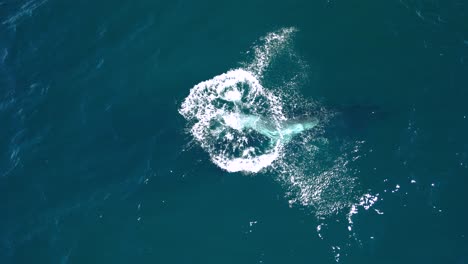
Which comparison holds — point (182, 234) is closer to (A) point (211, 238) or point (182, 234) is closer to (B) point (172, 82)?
(A) point (211, 238)

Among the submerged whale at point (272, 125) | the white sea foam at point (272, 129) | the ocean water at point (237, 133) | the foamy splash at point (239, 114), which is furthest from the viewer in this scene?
the submerged whale at point (272, 125)

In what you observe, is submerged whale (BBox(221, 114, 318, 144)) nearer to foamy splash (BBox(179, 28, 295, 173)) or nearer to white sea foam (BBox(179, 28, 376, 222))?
white sea foam (BBox(179, 28, 376, 222))

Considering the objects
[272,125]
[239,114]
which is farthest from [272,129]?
[239,114]

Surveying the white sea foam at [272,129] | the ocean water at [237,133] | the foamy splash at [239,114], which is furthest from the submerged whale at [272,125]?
the ocean water at [237,133]

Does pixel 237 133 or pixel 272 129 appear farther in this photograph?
pixel 237 133

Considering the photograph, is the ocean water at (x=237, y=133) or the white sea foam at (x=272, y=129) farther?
the white sea foam at (x=272, y=129)

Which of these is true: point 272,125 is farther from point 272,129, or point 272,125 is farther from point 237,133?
point 237,133

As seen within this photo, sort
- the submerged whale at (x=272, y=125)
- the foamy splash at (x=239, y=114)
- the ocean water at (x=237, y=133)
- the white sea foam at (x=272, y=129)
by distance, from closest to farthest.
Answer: the ocean water at (x=237, y=133), the white sea foam at (x=272, y=129), the foamy splash at (x=239, y=114), the submerged whale at (x=272, y=125)

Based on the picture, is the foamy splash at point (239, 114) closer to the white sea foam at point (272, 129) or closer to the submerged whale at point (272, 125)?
the white sea foam at point (272, 129)

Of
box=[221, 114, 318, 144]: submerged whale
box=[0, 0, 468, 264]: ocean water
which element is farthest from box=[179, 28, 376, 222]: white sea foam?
box=[0, 0, 468, 264]: ocean water
